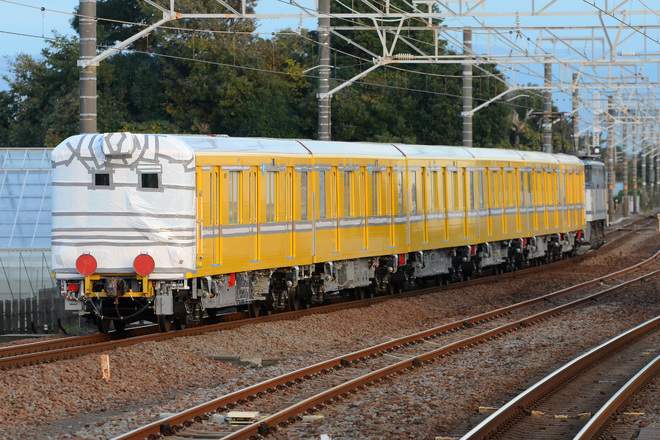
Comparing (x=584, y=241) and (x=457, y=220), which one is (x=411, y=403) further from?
(x=584, y=241)

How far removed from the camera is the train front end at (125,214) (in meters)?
16.5

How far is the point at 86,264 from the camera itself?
16.4 metres

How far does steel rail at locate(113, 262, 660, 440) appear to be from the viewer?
10445 millimetres

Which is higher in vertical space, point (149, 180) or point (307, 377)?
point (149, 180)

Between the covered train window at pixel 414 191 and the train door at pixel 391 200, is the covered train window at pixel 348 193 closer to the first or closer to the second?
the train door at pixel 391 200

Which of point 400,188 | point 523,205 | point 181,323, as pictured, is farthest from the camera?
point 523,205

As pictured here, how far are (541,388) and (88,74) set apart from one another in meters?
9.59

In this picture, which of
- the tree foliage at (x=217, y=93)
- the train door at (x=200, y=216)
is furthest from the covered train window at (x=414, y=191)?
the tree foliage at (x=217, y=93)

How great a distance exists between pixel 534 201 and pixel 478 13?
8.89m

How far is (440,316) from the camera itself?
2248 cm

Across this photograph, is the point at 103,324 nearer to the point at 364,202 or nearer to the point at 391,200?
the point at 364,202

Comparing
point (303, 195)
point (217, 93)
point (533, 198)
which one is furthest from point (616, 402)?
point (217, 93)

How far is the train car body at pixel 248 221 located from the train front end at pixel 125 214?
0.02 metres

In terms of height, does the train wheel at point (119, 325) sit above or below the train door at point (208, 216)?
below
